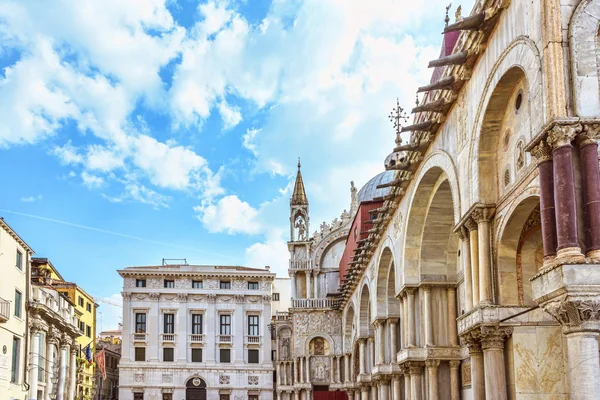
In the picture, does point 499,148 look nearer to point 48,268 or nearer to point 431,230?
point 431,230

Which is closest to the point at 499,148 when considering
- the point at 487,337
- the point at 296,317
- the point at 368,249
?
the point at 487,337

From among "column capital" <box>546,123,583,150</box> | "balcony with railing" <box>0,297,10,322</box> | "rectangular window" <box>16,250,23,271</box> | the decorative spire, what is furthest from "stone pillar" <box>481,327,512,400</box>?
the decorative spire

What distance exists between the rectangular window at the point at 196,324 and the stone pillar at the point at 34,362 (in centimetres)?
2425

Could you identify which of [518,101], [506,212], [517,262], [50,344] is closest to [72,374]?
[50,344]

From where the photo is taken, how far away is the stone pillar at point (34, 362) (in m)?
44.5

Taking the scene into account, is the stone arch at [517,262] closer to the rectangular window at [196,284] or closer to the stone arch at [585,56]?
the stone arch at [585,56]

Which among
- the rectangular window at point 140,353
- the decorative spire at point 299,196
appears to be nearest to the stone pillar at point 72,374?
the rectangular window at point 140,353

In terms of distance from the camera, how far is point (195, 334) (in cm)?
6881

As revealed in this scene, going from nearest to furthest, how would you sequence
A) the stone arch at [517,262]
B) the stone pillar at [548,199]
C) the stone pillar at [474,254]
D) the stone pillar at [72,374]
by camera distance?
1. the stone pillar at [548,199]
2. the stone arch at [517,262]
3. the stone pillar at [474,254]
4. the stone pillar at [72,374]

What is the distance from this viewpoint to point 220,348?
68.8 meters

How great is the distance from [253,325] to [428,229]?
4559cm

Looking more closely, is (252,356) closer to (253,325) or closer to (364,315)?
(253,325)

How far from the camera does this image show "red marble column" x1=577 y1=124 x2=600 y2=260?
42.1 ft

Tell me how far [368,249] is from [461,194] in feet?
52.3
